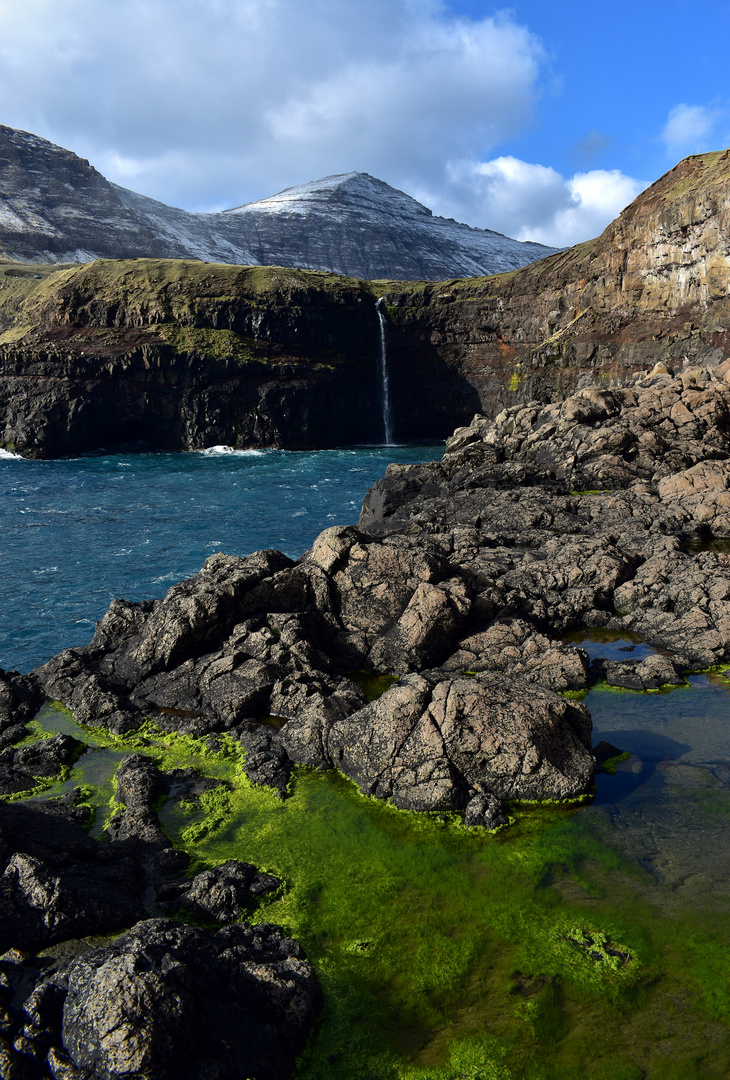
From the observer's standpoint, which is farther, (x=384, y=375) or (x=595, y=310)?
(x=384, y=375)

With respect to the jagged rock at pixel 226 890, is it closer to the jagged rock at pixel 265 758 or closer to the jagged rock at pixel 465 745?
the jagged rock at pixel 265 758

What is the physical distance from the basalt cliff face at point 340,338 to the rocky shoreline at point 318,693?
51.4 meters

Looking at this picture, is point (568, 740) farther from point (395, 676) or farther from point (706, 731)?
point (395, 676)

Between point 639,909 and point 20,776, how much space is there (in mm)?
11712

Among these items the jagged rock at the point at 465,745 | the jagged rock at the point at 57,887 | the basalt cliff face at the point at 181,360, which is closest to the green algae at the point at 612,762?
the jagged rock at the point at 465,745

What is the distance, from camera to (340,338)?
9894cm

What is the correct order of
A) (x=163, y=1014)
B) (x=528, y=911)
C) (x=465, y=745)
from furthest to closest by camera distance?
(x=465, y=745), (x=528, y=911), (x=163, y=1014)

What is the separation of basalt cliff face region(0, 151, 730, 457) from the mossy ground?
212 ft

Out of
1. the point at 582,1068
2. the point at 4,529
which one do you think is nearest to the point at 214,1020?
the point at 582,1068

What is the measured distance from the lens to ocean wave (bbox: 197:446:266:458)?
8281cm

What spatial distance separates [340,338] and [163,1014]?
98.8 metres

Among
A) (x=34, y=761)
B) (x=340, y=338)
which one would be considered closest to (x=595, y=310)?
(x=340, y=338)

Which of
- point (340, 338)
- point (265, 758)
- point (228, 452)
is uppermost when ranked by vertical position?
point (340, 338)

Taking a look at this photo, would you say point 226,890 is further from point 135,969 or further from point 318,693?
point 318,693
